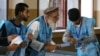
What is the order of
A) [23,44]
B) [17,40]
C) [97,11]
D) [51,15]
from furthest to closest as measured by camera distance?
[97,11] → [51,15] → [23,44] → [17,40]

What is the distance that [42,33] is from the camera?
11.7 feet

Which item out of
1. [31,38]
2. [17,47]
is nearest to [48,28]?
[31,38]

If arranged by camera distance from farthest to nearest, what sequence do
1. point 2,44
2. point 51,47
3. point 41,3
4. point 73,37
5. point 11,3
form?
1. point 41,3
2. point 11,3
3. point 73,37
4. point 51,47
5. point 2,44

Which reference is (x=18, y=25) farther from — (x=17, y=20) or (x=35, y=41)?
(x=35, y=41)

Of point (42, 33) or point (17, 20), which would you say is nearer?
point (17, 20)

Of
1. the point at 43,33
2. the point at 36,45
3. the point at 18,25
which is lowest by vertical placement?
the point at 36,45

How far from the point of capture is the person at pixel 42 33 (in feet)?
11.5

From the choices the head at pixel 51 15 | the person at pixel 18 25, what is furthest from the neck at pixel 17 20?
the head at pixel 51 15

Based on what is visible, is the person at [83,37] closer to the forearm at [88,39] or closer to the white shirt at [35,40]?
the forearm at [88,39]

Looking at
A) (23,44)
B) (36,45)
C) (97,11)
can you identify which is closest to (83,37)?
(36,45)

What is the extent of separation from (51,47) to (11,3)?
1.44 m

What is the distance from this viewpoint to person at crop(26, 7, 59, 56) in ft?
11.5

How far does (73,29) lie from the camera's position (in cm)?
415

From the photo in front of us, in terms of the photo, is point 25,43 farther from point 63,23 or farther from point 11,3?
point 63,23
